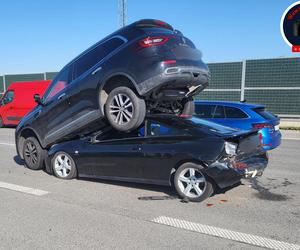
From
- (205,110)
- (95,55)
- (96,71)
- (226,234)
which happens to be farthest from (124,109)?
(205,110)

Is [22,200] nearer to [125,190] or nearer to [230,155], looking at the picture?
[125,190]

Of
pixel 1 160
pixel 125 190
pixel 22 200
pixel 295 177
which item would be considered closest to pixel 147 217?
pixel 125 190

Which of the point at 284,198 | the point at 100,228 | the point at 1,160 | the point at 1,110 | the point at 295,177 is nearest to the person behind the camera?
the point at 100,228

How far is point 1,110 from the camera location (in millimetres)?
17891

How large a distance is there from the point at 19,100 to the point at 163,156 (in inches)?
521

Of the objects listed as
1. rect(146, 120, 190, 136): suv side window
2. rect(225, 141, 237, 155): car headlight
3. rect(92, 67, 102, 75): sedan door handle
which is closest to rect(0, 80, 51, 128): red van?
rect(92, 67, 102, 75): sedan door handle

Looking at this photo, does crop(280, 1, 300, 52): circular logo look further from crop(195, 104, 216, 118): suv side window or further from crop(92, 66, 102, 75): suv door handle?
crop(92, 66, 102, 75): suv door handle

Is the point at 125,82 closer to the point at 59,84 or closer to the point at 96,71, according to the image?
the point at 96,71

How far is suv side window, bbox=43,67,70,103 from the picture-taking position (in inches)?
275

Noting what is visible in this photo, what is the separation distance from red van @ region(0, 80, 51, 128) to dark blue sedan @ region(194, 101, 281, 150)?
9663 mm

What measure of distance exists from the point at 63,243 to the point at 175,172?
213cm

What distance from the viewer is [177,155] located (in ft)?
17.3

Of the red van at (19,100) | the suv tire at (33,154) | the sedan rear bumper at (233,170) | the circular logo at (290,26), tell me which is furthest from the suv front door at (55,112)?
the circular logo at (290,26)

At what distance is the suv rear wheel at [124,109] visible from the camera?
576cm
